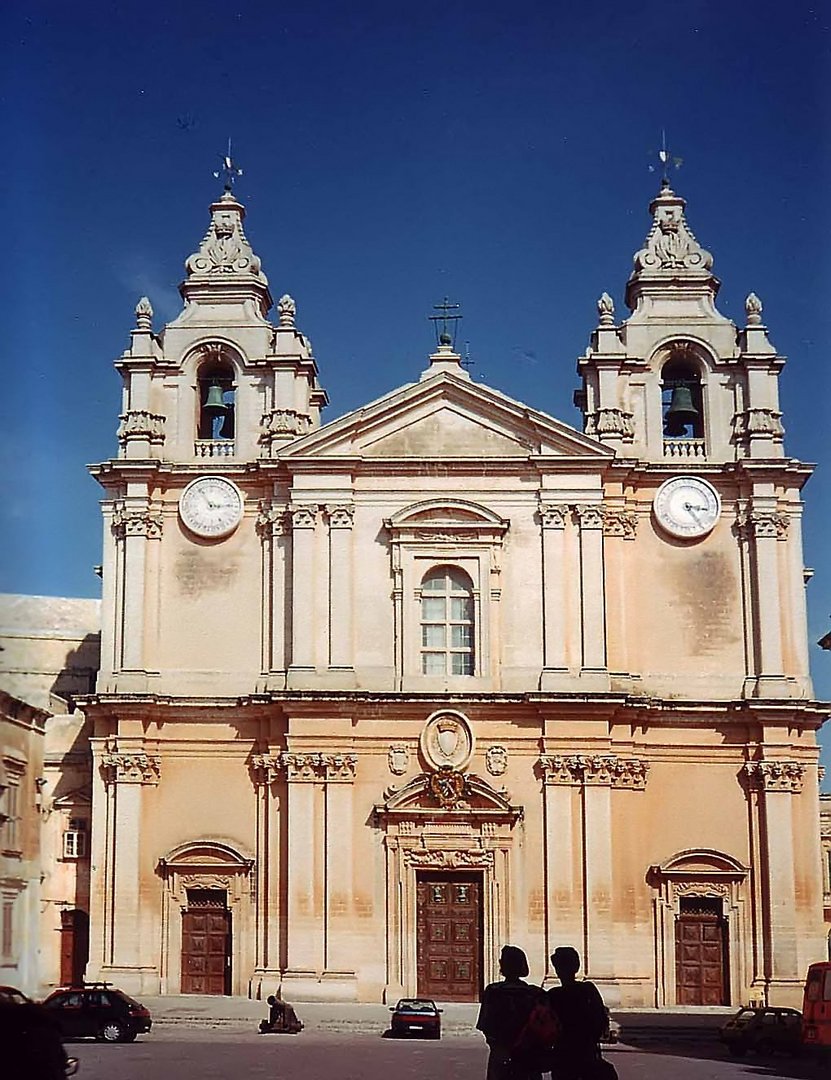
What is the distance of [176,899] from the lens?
3675cm

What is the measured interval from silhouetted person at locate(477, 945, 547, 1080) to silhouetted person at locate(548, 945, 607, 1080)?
0.86ft

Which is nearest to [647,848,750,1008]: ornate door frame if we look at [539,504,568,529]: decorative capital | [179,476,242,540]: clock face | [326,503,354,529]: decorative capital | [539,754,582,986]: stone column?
[539,754,582,986]: stone column

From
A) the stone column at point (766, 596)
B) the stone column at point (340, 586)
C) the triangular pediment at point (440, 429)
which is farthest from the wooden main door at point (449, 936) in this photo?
the triangular pediment at point (440, 429)

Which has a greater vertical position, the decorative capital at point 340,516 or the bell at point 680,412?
the bell at point 680,412

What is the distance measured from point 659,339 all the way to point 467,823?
42.8ft

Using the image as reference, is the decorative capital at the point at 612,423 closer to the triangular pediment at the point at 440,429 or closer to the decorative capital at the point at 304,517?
the triangular pediment at the point at 440,429

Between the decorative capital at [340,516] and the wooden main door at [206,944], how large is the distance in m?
9.08

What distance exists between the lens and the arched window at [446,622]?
123 ft

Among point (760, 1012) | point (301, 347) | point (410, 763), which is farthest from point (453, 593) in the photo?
point (760, 1012)

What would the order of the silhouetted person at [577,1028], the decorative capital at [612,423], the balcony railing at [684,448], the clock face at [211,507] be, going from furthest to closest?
the balcony railing at [684,448]
the decorative capital at [612,423]
the clock face at [211,507]
the silhouetted person at [577,1028]

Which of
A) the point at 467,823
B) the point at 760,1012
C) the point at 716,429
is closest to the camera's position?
the point at 760,1012

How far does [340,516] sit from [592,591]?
629 centimetres

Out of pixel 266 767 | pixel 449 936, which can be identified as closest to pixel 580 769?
pixel 449 936

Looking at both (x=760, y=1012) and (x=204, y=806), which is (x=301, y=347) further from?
(x=760, y=1012)
